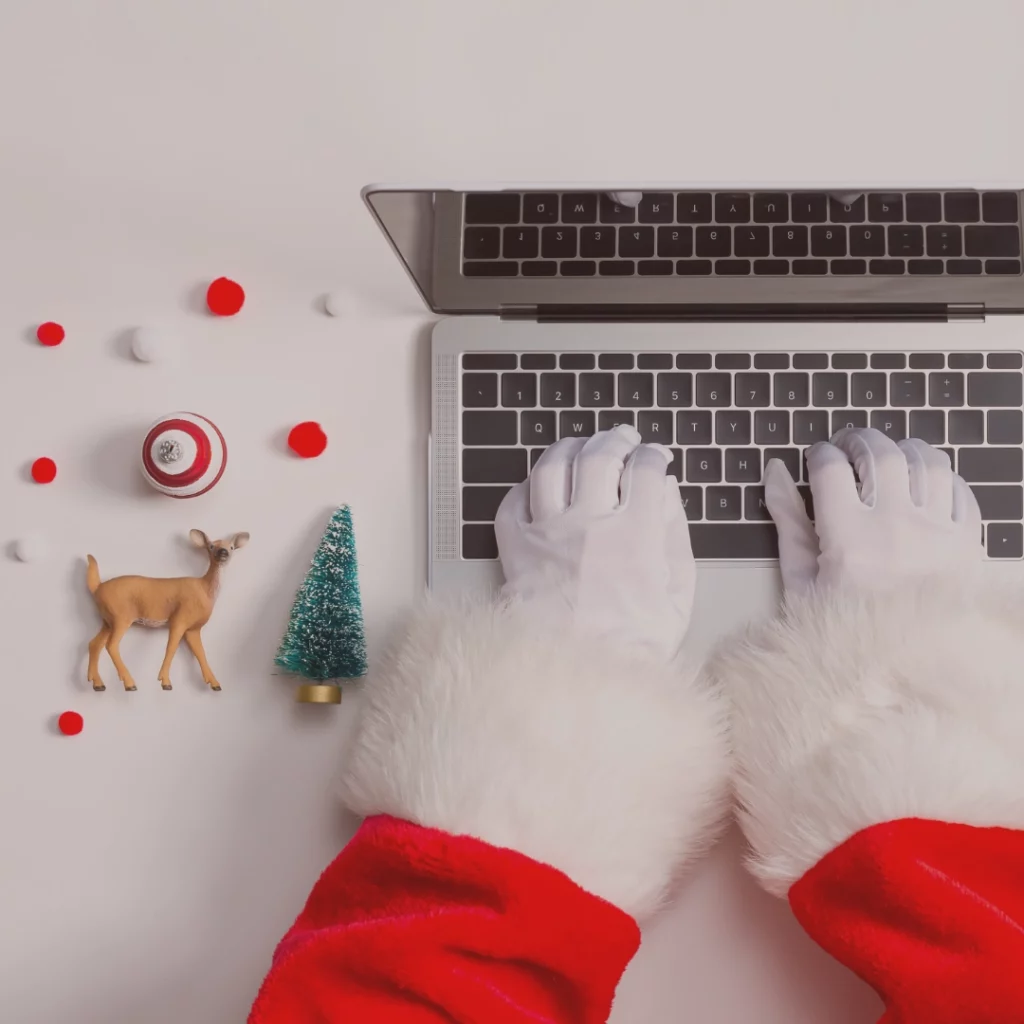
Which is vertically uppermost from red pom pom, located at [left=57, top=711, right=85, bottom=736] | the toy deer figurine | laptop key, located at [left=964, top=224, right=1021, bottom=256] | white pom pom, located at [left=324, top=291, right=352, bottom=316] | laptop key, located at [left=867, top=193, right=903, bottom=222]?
laptop key, located at [left=867, top=193, right=903, bottom=222]

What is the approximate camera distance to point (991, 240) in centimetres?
68

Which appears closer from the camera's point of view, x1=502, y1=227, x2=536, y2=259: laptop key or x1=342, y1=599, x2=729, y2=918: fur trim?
x1=342, y1=599, x2=729, y2=918: fur trim

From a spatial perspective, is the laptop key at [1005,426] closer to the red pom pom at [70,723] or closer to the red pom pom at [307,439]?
the red pom pom at [307,439]

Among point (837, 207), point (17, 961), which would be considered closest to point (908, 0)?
point (837, 207)

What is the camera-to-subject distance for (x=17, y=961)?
70cm

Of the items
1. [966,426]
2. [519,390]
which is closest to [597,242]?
[519,390]

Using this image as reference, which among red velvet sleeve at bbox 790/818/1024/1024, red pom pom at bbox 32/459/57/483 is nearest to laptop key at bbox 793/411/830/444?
red velvet sleeve at bbox 790/818/1024/1024

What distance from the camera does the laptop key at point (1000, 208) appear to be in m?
0.63

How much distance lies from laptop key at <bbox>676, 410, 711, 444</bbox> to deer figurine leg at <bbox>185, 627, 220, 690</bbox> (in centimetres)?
44

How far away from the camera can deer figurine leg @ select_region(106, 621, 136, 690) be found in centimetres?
73

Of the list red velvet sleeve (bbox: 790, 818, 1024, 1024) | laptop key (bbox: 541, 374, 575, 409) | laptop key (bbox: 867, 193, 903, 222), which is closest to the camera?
red velvet sleeve (bbox: 790, 818, 1024, 1024)

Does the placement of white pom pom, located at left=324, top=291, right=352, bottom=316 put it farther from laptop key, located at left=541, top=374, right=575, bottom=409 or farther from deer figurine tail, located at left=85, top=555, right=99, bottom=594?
deer figurine tail, located at left=85, top=555, right=99, bottom=594

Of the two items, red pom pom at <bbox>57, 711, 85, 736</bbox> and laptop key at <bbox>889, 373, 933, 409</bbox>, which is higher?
laptop key at <bbox>889, 373, 933, 409</bbox>

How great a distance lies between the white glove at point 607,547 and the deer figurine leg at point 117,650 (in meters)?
0.32
